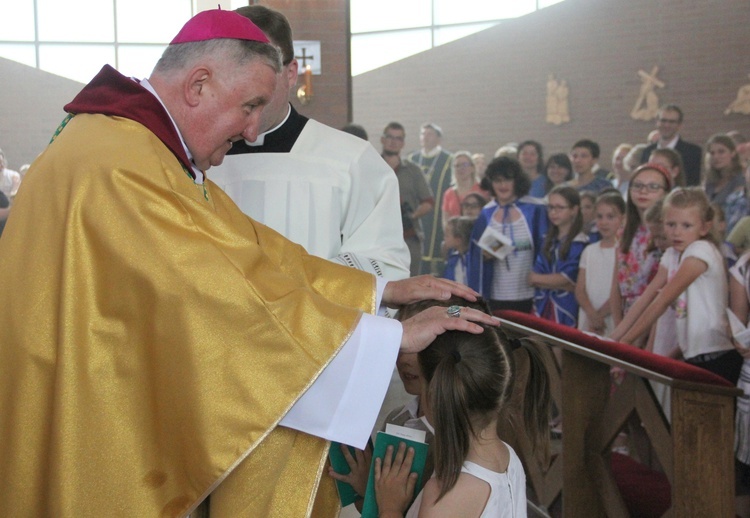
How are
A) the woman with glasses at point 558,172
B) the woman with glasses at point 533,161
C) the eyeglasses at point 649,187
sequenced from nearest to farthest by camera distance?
the eyeglasses at point 649,187 → the woman with glasses at point 558,172 → the woman with glasses at point 533,161

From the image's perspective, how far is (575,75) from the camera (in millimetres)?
12336

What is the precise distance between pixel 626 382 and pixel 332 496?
1.51 m

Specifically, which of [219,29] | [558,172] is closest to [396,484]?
[219,29]

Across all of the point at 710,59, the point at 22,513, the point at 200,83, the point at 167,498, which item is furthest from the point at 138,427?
the point at 710,59

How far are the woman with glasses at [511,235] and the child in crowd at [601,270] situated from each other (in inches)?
25.4

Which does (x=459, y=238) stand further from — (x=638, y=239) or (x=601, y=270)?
(x=638, y=239)

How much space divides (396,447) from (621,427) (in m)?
1.61

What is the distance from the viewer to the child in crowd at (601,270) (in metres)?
5.92

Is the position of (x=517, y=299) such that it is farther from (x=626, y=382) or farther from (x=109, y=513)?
(x=109, y=513)

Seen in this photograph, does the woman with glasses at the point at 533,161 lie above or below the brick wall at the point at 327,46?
below

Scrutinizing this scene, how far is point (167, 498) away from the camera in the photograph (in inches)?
73.4

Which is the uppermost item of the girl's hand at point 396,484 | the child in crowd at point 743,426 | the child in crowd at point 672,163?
the child in crowd at point 672,163

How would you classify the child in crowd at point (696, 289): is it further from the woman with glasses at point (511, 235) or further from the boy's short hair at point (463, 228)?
the boy's short hair at point (463, 228)

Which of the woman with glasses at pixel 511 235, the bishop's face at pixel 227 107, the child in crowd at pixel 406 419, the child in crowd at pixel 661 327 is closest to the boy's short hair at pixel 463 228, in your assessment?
the woman with glasses at pixel 511 235
